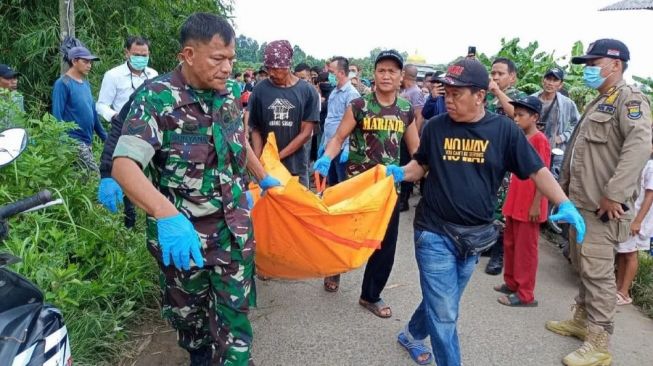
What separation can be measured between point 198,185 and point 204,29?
0.71 m

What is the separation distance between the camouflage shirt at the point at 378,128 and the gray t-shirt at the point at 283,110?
33.8 inches

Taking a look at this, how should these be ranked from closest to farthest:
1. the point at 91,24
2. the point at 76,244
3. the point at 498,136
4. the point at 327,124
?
the point at 498,136, the point at 76,244, the point at 327,124, the point at 91,24

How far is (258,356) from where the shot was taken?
3.12m

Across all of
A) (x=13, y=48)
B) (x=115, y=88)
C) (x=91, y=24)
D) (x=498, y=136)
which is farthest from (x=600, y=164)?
(x=13, y=48)

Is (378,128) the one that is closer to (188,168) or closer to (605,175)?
(605,175)

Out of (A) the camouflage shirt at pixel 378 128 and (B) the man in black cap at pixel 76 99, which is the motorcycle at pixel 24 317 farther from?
(B) the man in black cap at pixel 76 99

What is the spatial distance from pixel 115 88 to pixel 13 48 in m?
3.09

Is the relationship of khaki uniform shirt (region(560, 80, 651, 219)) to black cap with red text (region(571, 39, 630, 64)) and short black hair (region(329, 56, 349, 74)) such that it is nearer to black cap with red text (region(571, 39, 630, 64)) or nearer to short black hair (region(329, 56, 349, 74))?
black cap with red text (region(571, 39, 630, 64))

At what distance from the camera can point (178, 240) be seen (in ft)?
6.77

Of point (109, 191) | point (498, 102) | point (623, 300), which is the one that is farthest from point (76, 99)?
point (623, 300)

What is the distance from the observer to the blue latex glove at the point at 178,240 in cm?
Answer: 205

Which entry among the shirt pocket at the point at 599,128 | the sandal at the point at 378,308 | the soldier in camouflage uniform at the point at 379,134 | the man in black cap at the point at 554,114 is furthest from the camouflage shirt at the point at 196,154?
the man in black cap at the point at 554,114

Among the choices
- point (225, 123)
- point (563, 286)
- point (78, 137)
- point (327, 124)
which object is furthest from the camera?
point (327, 124)

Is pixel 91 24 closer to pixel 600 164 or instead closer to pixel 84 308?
pixel 84 308
